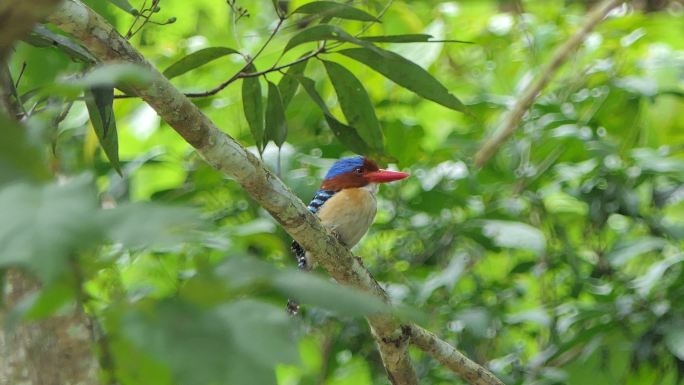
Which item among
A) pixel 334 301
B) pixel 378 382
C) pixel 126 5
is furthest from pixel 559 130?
pixel 334 301

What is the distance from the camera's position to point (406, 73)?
6.08 feet

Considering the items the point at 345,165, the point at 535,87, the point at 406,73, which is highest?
the point at 406,73

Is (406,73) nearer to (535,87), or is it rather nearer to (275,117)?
(275,117)

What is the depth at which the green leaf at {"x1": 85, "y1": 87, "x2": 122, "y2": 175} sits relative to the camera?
5.20ft

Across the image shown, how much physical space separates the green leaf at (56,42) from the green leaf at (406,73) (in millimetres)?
449

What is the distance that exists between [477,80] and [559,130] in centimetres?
115

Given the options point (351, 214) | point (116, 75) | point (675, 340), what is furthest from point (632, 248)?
point (116, 75)

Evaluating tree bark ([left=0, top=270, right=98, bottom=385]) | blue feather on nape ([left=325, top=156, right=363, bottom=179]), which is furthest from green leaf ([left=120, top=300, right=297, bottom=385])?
blue feather on nape ([left=325, top=156, right=363, bottom=179])

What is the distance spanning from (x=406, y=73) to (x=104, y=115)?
1.81 feet

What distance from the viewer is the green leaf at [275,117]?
194cm

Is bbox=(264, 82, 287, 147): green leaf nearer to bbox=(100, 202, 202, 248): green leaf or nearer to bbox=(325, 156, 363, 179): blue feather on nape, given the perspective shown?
bbox=(325, 156, 363, 179): blue feather on nape

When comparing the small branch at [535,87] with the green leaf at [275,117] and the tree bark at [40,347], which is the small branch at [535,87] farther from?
the tree bark at [40,347]

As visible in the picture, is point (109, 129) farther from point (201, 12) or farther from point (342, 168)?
point (201, 12)

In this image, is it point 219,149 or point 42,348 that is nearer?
point 219,149
